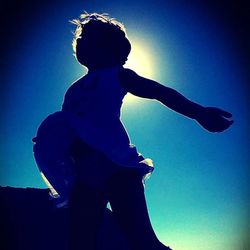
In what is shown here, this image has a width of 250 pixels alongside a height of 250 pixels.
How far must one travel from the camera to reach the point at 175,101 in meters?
1.42

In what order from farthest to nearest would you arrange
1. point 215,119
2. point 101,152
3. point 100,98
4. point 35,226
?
1. point 35,226
2. point 100,98
3. point 101,152
4. point 215,119

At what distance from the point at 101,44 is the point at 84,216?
914 mm

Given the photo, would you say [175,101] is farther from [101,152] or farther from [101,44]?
[101,44]

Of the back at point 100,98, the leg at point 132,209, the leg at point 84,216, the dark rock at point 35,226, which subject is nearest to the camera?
the leg at point 132,209

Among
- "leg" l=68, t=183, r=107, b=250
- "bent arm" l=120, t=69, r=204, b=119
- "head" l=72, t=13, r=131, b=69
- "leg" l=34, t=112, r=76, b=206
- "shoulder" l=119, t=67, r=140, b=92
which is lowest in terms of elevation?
"leg" l=68, t=183, r=107, b=250

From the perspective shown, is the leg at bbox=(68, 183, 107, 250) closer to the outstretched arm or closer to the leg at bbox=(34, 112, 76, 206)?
the leg at bbox=(34, 112, 76, 206)

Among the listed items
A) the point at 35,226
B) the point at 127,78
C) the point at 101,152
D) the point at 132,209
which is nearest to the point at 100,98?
the point at 127,78

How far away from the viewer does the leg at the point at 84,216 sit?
145 centimetres

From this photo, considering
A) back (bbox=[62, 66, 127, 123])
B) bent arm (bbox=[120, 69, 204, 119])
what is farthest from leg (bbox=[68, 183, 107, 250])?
bent arm (bbox=[120, 69, 204, 119])

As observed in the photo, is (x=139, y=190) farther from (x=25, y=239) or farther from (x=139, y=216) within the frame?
(x=25, y=239)

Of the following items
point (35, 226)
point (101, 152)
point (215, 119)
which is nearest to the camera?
point (215, 119)

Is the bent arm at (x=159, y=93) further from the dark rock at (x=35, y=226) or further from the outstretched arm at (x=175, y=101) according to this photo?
the dark rock at (x=35, y=226)

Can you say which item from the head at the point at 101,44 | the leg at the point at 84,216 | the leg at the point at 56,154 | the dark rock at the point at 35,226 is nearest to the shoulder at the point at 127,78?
the head at the point at 101,44

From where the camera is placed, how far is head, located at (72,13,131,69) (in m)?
1.64
